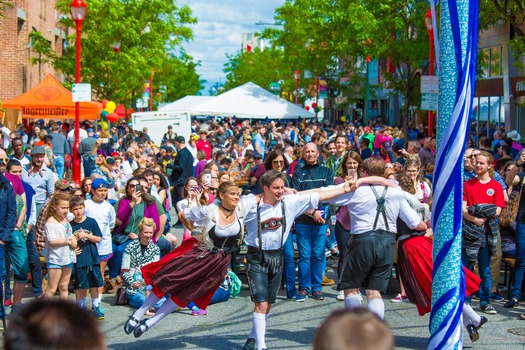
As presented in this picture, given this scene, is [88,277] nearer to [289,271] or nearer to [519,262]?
[289,271]

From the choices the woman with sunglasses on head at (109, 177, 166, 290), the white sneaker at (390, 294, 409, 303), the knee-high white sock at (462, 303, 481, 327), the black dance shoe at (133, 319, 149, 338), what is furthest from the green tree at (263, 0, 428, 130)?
the black dance shoe at (133, 319, 149, 338)

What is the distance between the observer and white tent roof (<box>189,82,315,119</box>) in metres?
34.8

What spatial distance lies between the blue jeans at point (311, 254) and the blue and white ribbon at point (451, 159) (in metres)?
5.07

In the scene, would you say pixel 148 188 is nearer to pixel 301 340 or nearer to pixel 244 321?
pixel 244 321

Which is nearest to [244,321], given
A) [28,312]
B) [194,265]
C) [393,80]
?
[194,265]

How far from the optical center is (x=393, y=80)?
115 ft

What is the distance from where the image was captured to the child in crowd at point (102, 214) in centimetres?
1035

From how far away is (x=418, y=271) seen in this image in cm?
813

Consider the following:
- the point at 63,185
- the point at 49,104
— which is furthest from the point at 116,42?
the point at 63,185

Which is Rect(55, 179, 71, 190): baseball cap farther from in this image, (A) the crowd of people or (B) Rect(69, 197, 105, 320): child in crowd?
(B) Rect(69, 197, 105, 320): child in crowd

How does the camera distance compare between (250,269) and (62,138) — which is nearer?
(250,269)

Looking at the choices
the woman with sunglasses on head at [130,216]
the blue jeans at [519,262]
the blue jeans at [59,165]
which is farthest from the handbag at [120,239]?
the blue jeans at [59,165]

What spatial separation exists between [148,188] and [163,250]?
1.15 metres

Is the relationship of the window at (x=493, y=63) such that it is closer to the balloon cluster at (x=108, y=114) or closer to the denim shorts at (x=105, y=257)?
the balloon cluster at (x=108, y=114)
